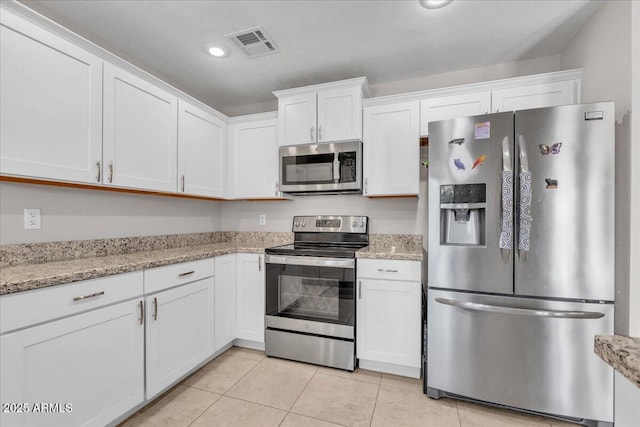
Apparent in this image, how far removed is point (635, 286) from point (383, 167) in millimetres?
1637

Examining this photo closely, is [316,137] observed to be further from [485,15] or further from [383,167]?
[485,15]

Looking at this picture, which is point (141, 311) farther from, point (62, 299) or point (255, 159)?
point (255, 159)

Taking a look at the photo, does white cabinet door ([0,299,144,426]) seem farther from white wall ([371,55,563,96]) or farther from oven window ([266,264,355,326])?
white wall ([371,55,563,96])

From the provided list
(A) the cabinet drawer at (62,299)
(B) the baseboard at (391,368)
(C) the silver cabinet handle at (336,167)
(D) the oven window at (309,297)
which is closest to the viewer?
(A) the cabinet drawer at (62,299)

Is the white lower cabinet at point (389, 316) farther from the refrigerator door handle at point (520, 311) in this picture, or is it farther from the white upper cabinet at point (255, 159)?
the white upper cabinet at point (255, 159)

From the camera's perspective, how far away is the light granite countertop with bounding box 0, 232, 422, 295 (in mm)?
1300

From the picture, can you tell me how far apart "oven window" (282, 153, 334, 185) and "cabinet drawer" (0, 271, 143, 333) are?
1.49m

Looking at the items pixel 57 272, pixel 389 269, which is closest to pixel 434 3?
pixel 389 269

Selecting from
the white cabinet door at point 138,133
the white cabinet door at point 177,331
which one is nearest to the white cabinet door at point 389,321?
the white cabinet door at point 177,331

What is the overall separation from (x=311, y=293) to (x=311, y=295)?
0.7 inches

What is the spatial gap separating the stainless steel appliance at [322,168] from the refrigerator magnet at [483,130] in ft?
3.10

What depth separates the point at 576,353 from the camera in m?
1.59

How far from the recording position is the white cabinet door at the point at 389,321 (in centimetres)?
209

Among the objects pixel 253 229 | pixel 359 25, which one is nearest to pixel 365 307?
pixel 253 229
